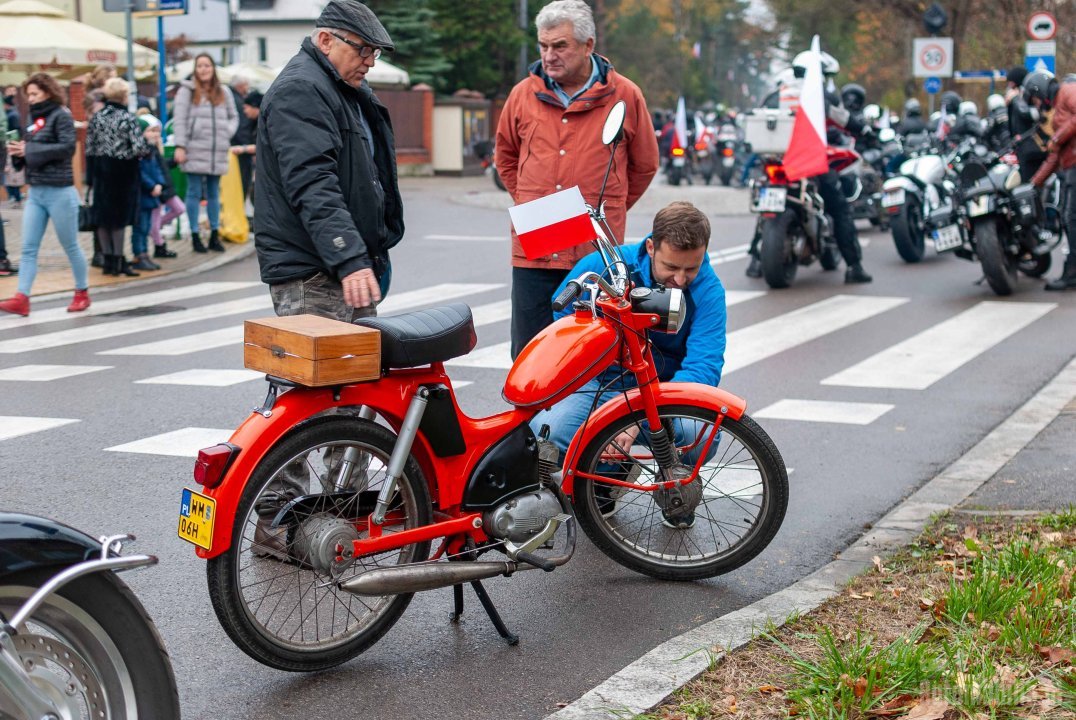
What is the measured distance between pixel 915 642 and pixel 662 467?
1.21 m

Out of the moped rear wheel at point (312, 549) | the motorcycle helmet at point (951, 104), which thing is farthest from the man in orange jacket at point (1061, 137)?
the motorcycle helmet at point (951, 104)

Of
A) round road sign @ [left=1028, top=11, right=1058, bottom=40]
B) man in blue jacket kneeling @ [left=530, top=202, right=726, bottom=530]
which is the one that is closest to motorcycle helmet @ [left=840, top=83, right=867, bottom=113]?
round road sign @ [left=1028, top=11, right=1058, bottom=40]

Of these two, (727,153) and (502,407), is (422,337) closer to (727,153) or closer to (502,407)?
(502,407)

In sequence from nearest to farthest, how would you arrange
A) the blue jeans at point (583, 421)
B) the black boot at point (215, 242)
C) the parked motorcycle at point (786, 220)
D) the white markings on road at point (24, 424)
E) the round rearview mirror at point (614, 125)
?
the round rearview mirror at point (614, 125) → the blue jeans at point (583, 421) → the white markings on road at point (24, 424) → the parked motorcycle at point (786, 220) → the black boot at point (215, 242)

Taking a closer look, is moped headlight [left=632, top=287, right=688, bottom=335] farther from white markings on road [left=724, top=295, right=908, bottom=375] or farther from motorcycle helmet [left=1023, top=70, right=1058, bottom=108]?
motorcycle helmet [left=1023, top=70, right=1058, bottom=108]

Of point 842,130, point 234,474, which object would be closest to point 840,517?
point 234,474

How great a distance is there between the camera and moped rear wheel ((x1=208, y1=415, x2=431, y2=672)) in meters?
3.85

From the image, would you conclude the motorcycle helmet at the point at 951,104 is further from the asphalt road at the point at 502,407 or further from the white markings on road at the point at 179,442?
the white markings on road at the point at 179,442

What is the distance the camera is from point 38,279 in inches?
525

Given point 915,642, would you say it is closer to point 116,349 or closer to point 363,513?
point 363,513

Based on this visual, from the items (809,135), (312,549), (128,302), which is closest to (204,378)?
(128,302)

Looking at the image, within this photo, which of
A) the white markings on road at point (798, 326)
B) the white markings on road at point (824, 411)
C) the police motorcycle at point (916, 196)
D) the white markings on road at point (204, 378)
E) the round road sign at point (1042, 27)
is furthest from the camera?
the round road sign at point (1042, 27)

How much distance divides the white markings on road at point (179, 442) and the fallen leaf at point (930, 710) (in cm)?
398

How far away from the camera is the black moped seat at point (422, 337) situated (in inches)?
159
